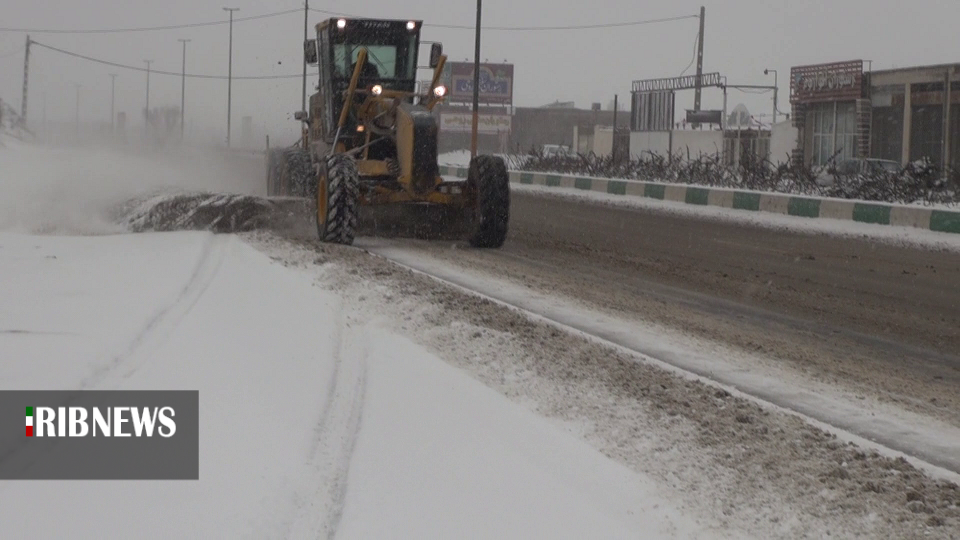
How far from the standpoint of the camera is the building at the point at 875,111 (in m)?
43.5

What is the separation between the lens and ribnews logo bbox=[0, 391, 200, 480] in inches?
181

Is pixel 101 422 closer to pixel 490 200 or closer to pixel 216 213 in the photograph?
pixel 490 200

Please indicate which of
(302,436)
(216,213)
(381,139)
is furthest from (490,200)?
(302,436)

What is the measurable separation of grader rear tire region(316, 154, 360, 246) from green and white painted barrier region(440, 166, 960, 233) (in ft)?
30.3

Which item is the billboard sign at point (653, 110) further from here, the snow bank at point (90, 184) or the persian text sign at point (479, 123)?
the snow bank at point (90, 184)

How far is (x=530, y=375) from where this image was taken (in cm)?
666

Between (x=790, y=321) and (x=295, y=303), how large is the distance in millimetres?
3826

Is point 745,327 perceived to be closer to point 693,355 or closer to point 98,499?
point 693,355

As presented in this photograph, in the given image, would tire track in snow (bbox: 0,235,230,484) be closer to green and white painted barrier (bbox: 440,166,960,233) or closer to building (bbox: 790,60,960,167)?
green and white painted barrier (bbox: 440,166,960,233)

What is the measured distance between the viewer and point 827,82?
163 ft

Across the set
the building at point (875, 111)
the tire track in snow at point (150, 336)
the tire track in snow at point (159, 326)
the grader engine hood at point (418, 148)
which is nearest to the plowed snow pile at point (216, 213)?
the grader engine hood at point (418, 148)

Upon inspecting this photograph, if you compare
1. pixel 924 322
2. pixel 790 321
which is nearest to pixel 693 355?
pixel 790 321

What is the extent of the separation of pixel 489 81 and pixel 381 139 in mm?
72115

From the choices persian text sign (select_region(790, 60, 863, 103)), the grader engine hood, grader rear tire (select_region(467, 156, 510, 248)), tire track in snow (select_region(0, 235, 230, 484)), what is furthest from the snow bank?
persian text sign (select_region(790, 60, 863, 103))
